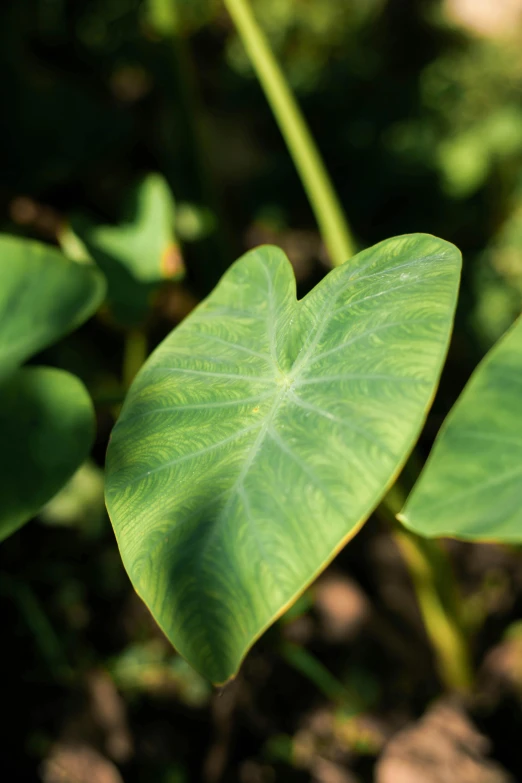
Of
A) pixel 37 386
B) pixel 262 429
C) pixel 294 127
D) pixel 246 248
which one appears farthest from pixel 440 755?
pixel 246 248

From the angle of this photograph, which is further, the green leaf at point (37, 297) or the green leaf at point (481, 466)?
the green leaf at point (37, 297)

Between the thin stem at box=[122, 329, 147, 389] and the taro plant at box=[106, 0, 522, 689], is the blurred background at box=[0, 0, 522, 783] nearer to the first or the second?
the thin stem at box=[122, 329, 147, 389]

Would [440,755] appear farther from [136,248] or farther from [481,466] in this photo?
[136,248]

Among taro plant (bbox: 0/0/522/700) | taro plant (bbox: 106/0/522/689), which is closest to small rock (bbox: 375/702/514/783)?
taro plant (bbox: 0/0/522/700)

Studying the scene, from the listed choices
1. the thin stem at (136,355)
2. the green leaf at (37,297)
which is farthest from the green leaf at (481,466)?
the thin stem at (136,355)

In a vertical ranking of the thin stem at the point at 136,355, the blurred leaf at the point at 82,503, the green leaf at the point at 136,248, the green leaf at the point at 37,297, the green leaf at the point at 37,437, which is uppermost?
the green leaf at the point at 37,297

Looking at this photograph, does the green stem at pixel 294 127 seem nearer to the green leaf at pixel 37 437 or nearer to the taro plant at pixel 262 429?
the taro plant at pixel 262 429
